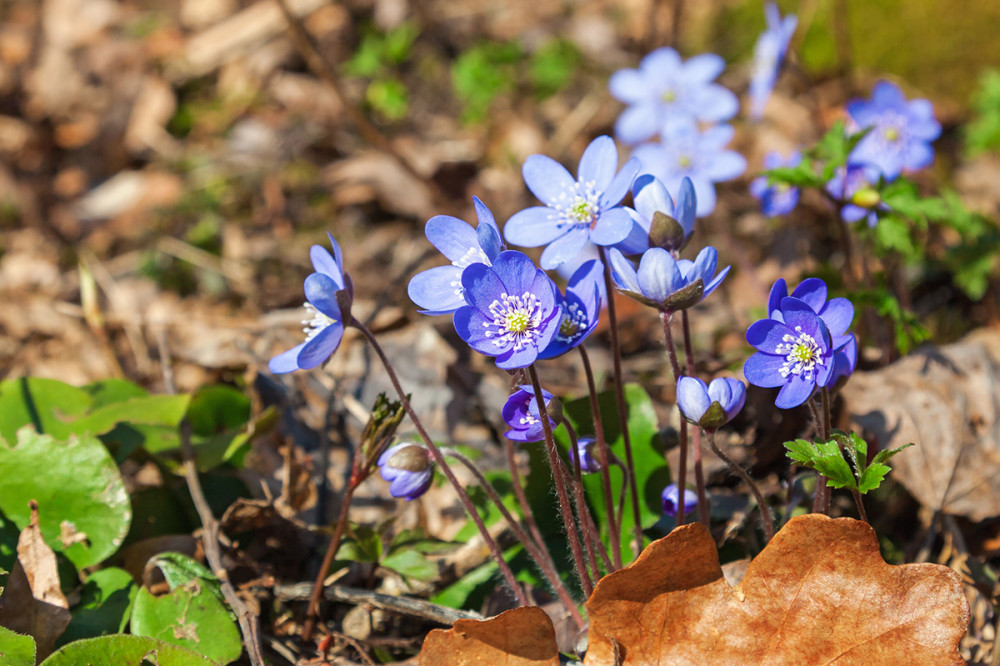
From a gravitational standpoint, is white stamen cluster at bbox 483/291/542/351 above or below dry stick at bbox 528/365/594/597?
above

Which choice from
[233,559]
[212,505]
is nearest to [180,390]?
[212,505]

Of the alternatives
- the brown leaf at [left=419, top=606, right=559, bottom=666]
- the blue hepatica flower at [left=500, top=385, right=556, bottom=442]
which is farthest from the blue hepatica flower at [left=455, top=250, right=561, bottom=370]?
the brown leaf at [left=419, top=606, right=559, bottom=666]

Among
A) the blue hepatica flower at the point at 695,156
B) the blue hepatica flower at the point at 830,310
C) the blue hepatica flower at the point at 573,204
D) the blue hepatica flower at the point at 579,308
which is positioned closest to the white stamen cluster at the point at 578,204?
the blue hepatica flower at the point at 573,204

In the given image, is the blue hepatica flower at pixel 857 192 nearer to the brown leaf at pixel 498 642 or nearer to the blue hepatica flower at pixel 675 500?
the blue hepatica flower at pixel 675 500

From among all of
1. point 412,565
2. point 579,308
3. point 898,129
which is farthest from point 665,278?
point 898,129

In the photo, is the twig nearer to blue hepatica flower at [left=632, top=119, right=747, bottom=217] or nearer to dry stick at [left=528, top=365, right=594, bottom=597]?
dry stick at [left=528, top=365, right=594, bottom=597]
